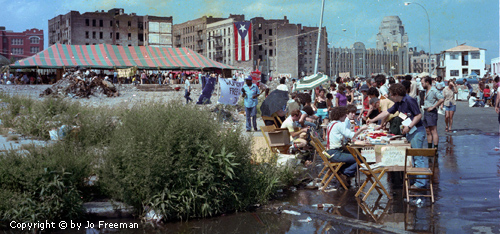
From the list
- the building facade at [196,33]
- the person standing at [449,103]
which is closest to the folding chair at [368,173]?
→ the person standing at [449,103]

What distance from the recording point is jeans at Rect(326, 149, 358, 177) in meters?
8.47

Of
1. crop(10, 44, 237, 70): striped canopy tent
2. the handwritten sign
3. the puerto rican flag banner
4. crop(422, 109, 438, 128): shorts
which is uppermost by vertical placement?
the puerto rican flag banner

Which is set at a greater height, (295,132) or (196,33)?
(196,33)

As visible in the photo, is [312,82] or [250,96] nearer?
[250,96]

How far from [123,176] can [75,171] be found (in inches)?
27.1

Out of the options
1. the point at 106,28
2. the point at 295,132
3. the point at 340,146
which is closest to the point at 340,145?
the point at 340,146

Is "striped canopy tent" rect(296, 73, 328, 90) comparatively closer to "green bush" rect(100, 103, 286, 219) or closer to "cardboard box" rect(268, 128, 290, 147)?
"cardboard box" rect(268, 128, 290, 147)

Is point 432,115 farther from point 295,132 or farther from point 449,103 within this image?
point 449,103

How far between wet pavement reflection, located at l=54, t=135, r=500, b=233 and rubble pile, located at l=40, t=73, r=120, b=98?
3039 centimetres

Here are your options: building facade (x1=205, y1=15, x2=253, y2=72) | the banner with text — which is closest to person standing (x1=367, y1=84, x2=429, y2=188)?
the banner with text

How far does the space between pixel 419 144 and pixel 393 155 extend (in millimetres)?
1076

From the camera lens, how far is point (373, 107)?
39.9ft

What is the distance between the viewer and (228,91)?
19906 millimetres

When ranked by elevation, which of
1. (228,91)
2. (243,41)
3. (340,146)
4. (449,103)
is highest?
(243,41)
